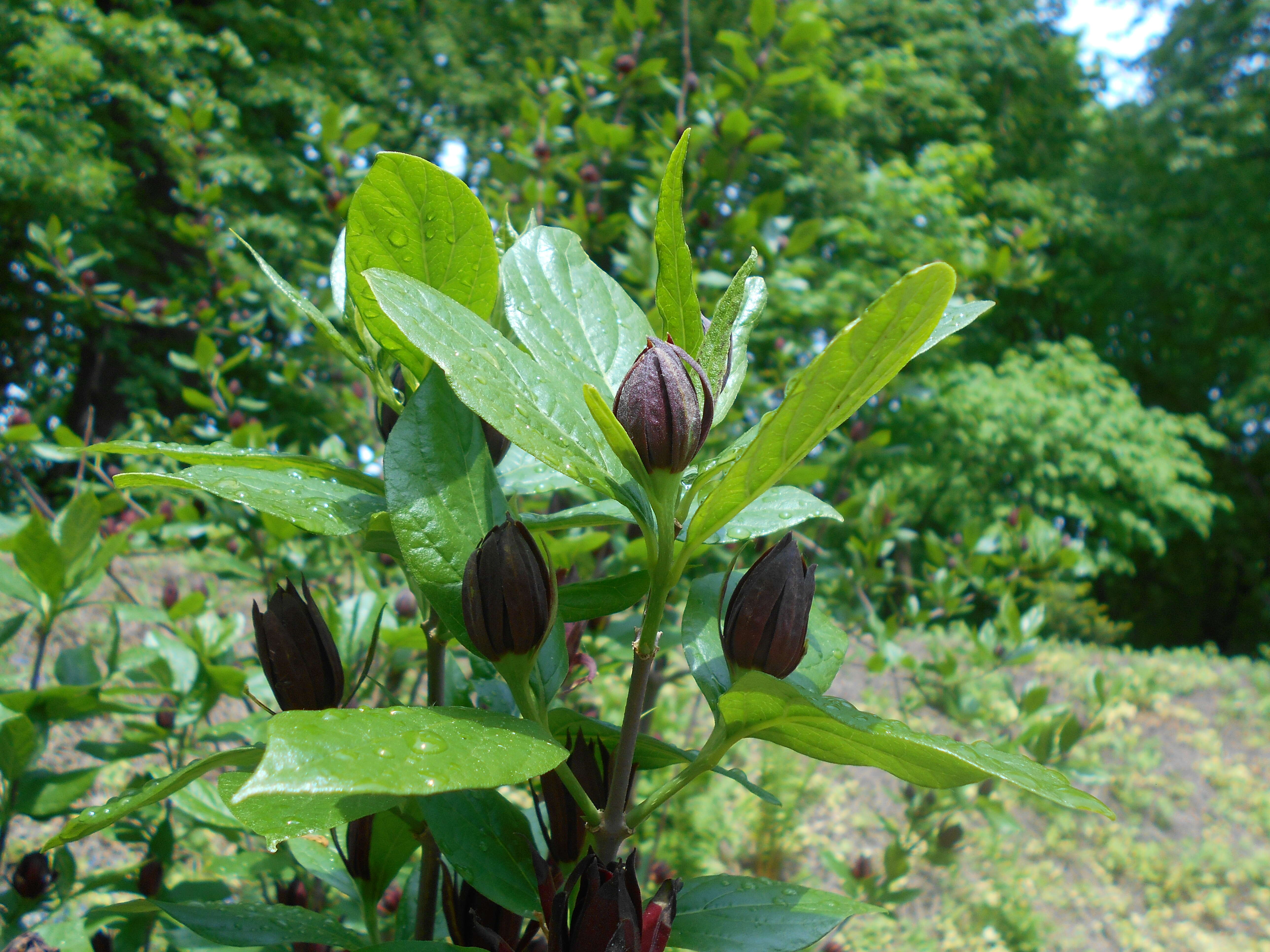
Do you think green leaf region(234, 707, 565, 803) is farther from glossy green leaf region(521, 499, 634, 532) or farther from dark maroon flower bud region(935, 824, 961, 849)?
dark maroon flower bud region(935, 824, 961, 849)

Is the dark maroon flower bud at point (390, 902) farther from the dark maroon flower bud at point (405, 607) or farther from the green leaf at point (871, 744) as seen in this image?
the green leaf at point (871, 744)

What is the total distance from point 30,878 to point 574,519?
986 mm

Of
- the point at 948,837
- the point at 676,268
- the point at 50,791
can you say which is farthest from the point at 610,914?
the point at 948,837

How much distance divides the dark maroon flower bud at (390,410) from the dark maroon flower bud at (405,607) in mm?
780

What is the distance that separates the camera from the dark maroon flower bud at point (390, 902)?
104 centimetres

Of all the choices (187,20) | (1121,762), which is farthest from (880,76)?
(187,20)

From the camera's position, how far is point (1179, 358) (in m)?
14.1

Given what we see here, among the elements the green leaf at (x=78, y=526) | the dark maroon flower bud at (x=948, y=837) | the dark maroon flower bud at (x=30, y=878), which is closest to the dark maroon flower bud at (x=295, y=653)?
the green leaf at (x=78, y=526)

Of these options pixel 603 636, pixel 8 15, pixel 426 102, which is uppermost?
pixel 426 102

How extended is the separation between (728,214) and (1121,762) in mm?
5544

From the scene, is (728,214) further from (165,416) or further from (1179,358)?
(1179,358)

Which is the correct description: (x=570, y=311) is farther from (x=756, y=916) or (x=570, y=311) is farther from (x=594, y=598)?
(x=756, y=916)

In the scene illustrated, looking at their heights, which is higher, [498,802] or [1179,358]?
[1179,358]

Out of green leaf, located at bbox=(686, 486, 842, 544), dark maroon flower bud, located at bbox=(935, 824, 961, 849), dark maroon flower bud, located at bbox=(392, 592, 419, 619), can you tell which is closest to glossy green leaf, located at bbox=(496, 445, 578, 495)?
green leaf, located at bbox=(686, 486, 842, 544)
